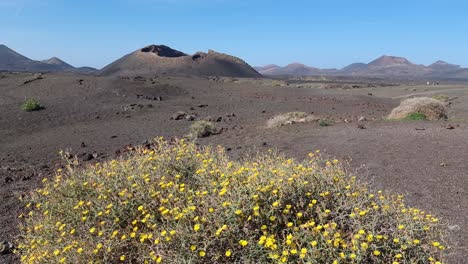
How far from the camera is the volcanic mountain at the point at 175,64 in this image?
225ft

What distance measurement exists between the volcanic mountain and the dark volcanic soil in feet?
138

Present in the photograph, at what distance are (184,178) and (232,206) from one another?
1.04m

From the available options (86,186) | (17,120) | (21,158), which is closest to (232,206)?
(86,186)

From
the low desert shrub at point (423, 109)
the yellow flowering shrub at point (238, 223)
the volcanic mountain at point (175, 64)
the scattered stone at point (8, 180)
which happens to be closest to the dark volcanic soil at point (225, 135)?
the scattered stone at point (8, 180)

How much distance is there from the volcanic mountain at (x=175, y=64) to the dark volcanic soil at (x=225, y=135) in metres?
42.1

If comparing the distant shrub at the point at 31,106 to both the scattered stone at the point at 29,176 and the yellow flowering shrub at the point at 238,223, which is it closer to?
the scattered stone at the point at 29,176

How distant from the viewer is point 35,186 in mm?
Result: 7082

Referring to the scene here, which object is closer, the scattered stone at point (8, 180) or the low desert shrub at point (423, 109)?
the scattered stone at point (8, 180)

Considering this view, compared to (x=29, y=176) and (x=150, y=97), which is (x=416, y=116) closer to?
(x=29, y=176)

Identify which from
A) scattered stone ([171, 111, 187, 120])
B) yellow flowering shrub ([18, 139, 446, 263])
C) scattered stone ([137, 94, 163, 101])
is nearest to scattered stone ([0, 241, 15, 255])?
yellow flowering shrub ([18, 139, 446, 263])

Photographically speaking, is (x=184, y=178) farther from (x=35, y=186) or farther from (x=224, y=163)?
(x=35, y=186)

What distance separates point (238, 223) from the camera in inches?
116

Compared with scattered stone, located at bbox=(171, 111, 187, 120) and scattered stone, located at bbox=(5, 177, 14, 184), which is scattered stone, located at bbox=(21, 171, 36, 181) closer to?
scattered stone, located at bbox=(5, 177, 14, 184)

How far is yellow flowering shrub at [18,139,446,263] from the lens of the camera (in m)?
2.78
